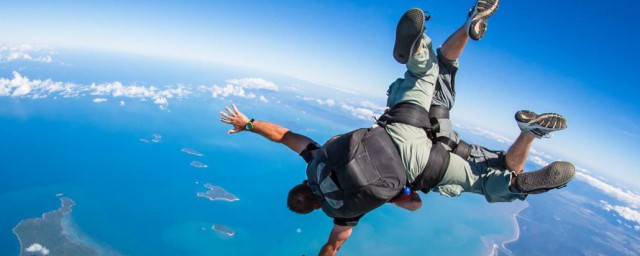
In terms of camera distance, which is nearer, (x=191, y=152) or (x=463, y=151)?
(x=463, y=151)

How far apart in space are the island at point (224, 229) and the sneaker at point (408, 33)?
47.5 m

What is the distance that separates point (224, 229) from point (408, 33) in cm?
4845

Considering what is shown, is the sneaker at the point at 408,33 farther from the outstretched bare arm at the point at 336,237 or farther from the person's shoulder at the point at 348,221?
the outstretched bare arm at the point at 336,237

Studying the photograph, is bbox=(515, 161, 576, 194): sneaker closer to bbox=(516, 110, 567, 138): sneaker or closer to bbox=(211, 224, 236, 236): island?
bbox=(516, 110, 567, 138): sneaker

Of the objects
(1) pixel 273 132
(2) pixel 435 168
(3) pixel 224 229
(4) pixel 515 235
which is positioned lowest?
(3) pixel 224 229

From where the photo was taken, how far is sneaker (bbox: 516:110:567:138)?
2210 millimetres

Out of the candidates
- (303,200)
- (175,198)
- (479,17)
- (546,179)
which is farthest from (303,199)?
(175,198)

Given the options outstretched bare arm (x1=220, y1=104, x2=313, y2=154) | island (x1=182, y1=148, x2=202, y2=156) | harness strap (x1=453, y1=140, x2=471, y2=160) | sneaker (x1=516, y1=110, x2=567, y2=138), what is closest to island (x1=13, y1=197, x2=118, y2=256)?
island (x1=182, y1=148, x2=202, y2=156)

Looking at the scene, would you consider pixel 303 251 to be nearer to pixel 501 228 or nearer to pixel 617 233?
pixel 501 228

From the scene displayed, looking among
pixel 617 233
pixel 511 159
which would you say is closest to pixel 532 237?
pixel 617 233

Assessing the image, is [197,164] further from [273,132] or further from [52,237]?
[273,132]

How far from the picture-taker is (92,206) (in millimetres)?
46312

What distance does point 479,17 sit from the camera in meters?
2.47

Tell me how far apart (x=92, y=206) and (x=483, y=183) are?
59.0 meters
